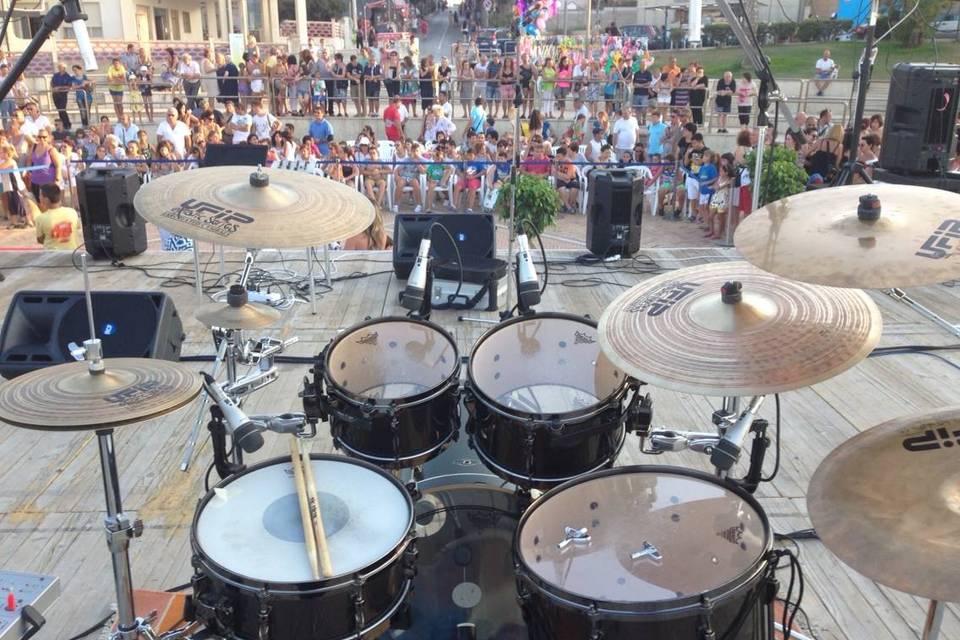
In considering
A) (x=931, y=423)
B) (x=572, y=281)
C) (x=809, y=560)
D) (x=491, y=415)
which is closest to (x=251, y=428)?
(x=491, y=415)

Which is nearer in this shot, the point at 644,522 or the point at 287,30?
the point at 644,522

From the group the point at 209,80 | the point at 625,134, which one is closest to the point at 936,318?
the point at 625,134

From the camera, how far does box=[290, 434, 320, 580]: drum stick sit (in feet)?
7.61

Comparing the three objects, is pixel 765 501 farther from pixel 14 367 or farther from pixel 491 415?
pixel 14 367

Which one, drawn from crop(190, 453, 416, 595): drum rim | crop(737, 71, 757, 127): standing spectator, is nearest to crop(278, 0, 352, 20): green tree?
crop(737, 71, 757, 127): standing spectator

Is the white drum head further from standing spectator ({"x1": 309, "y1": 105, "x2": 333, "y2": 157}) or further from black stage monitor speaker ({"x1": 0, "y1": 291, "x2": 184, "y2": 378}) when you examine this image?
standing spectator ({"x1": 309, "y1": 105, "x2": 333, "y2": 157})

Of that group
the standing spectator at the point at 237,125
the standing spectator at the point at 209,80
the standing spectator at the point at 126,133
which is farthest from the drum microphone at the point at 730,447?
the standing spectator at the point at 209,80

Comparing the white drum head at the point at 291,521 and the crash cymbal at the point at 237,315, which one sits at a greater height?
the crash cymbal at the point at 237,315

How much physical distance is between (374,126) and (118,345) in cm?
1274

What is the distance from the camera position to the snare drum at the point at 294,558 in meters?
2.27

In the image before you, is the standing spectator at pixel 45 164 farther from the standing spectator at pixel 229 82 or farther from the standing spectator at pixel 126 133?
the standing spectator at pixel 229 82

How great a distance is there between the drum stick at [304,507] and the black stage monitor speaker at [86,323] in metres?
2.66

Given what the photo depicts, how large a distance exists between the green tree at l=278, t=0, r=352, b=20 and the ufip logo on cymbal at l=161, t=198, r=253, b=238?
163 feet

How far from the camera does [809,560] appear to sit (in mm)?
3443
